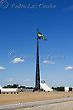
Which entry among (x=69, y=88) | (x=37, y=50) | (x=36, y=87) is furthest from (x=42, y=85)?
(x=37, y=50)

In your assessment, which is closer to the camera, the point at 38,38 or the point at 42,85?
the point at 38,38

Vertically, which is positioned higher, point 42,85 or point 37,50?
point 37,50

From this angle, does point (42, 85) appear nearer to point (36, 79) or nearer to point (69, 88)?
point (69, 88)

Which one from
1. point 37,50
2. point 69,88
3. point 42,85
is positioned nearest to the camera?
point 37,50

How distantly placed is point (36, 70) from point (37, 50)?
962 centimetres

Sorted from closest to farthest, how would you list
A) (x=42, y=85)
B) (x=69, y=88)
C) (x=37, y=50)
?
(x=37, y=50) → (x=42, y=85) → (x=69, y=88)

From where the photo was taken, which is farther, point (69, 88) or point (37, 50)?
point (69, 88)

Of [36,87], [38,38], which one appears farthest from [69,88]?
[38,38]

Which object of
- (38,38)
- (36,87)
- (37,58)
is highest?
(38,38)

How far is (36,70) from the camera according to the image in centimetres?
13712

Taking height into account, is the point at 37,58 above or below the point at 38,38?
below

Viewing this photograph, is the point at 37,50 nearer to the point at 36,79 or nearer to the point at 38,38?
the point at 38,38

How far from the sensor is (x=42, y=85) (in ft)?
588

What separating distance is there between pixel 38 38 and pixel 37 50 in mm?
5175
